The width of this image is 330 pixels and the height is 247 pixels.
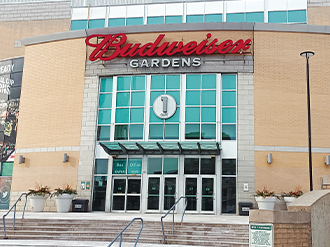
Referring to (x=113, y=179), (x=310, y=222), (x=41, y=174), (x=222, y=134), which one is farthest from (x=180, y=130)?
Result: (x=310, y=222)

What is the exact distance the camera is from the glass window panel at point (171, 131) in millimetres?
22406

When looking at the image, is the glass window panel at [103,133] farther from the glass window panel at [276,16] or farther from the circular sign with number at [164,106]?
the glass window panel at [276,16]

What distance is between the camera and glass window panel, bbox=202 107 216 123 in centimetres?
2239

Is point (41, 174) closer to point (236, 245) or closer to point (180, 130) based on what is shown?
point (180, 130)

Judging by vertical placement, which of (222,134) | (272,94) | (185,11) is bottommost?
(222,134)

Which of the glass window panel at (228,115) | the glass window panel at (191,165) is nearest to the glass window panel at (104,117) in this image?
the glass window panel at (191,165)

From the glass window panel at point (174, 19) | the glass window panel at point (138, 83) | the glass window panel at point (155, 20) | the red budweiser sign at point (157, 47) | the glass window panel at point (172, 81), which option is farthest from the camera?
the glass window panel at point (155, 20)

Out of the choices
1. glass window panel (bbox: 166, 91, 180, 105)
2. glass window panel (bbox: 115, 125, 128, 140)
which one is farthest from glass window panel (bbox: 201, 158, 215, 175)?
glass window panel (bbox: 115, 125, 128, 140)

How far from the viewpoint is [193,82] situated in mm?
23109

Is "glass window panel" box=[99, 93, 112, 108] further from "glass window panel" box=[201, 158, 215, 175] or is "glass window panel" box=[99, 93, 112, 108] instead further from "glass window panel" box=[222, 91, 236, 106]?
"glass window panel" box=[222, 91, 236, 106]

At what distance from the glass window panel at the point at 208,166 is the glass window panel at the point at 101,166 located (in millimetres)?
5467

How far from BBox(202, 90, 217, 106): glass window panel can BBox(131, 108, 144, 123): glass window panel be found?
3561 millimetres

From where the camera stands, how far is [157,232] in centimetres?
1433

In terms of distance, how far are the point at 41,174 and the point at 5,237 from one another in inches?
373
